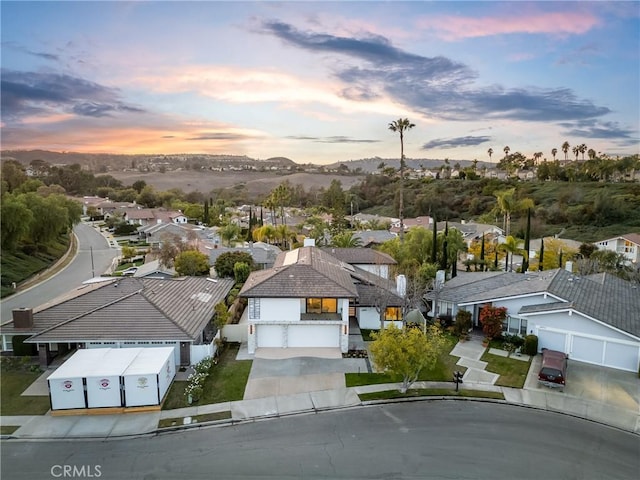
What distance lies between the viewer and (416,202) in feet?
400

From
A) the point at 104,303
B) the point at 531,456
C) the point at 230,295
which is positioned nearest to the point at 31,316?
the point at 104,303

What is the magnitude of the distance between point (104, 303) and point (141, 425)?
34.8 ft

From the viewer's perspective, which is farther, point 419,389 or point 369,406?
point 419,389

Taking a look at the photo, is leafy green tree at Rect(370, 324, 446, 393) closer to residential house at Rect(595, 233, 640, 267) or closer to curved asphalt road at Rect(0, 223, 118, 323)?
curved asphalt road at Rect(0, 223, 118, 323)

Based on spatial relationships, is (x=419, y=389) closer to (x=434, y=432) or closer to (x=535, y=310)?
(x=434, y=432)

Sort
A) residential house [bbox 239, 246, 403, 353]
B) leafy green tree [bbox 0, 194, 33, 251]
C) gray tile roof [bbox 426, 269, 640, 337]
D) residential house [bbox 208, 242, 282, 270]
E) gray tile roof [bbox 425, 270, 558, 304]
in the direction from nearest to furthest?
gray tile roof [bbox 426, 269, 640, 337] → residential house [bbox 239, 246, 403, 353] → gray tile roof [bbox 425, 270, 558, 304] → leafy green tree [bbox 0, 194, 33, 251] → residential house [bbox 208, 242, 282, 270]

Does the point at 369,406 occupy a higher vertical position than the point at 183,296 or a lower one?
lower

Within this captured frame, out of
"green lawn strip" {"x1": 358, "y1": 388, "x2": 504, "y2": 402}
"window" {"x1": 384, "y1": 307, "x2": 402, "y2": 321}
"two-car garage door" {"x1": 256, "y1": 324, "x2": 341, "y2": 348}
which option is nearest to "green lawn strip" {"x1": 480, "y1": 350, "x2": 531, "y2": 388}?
"green lawn strip" {"x1": 358, "y1": 388, "x2": 504, "y2": 402}

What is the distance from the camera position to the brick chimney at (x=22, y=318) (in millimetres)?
24219

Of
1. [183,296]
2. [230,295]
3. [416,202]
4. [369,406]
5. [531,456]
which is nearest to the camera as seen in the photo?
[531,456]

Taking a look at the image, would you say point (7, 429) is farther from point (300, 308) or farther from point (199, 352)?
point (300, 308)

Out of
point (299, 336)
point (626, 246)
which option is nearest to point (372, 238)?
point (299, 336)

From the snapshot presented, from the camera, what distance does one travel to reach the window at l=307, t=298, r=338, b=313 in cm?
2755

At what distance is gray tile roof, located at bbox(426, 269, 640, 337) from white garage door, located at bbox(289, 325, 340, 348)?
342 inches
